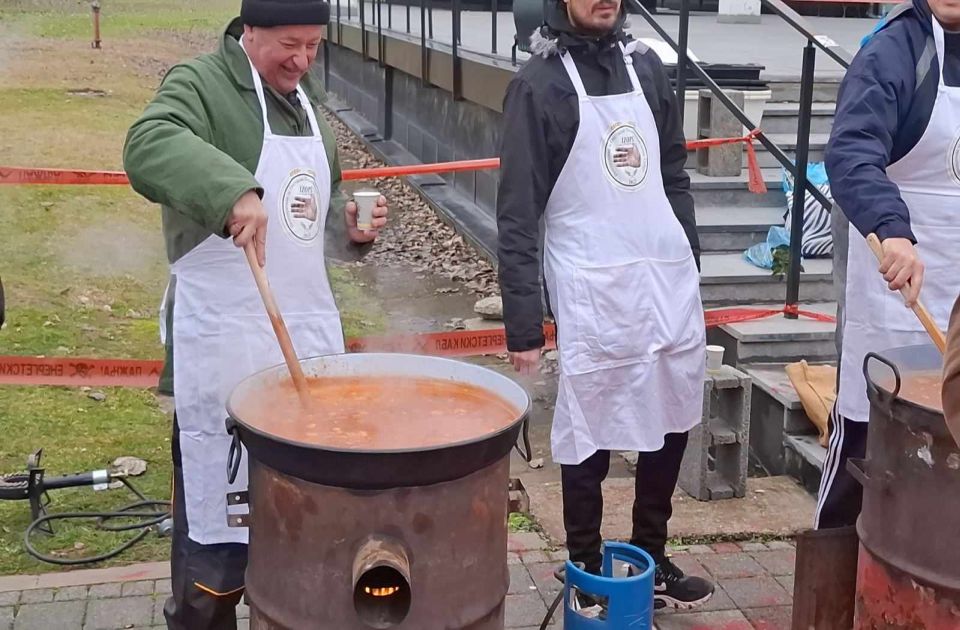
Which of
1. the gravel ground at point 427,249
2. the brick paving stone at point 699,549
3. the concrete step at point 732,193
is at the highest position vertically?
the concrete step at point 732,193

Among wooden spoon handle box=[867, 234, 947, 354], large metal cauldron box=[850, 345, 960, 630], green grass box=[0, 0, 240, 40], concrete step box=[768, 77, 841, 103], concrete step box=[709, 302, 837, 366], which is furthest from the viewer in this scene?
green grass box=[0, 0, 240, 40]

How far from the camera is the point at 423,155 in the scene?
13.3 m

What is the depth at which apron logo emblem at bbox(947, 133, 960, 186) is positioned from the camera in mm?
3407

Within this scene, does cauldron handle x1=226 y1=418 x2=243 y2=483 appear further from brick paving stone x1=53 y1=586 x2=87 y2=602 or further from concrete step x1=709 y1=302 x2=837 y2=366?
concrete step x1=709 y1=302 x2=837 y2=366

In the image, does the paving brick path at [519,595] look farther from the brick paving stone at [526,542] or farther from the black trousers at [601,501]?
the black trousers at [601,501]

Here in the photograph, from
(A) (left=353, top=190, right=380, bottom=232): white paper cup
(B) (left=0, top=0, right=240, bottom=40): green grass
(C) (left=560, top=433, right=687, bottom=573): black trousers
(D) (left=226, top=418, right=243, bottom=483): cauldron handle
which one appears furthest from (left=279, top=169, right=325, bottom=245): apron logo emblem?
(B) (left=0, top=0, right=240, bottom=40): green grass

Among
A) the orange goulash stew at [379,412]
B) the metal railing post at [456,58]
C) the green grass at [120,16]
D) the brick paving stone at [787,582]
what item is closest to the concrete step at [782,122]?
the metal railing post at [456,58]

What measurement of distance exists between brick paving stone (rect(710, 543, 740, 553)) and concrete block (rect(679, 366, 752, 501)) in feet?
1.34

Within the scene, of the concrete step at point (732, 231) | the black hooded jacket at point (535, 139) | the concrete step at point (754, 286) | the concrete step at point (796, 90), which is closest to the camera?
the black hooded jacket at point (535, 139)

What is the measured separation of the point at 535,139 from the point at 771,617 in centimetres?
183

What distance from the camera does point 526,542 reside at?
173 inches

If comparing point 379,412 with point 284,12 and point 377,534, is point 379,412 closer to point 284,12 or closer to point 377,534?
point 377,534

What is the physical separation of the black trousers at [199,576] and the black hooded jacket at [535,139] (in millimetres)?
1111

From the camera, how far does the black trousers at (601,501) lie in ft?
12.4
